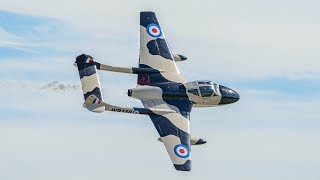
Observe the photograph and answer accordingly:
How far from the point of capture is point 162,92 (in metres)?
91.8

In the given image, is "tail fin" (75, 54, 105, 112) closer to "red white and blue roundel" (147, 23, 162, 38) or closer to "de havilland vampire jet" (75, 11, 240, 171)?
"de havilland vampire jet" (75, 11, 240, 171)

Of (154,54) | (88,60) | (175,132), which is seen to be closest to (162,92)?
(154,54)

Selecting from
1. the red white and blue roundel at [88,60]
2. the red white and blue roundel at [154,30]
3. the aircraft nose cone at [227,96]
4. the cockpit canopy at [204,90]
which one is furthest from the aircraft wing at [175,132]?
the red white and blue roundel at [154,30]

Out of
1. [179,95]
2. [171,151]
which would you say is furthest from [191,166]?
[179,95]

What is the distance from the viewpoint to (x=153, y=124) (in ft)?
288

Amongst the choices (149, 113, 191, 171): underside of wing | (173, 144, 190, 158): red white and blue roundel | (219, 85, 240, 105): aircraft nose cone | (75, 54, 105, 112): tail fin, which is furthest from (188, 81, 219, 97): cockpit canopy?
(75, 54, 105, 112): tail fin

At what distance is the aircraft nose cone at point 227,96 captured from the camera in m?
94.2

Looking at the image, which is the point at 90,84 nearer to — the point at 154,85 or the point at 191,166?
the point at 154,85

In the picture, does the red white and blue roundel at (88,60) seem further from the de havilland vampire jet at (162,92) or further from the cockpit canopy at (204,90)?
the cockpit canopy at (204,90)

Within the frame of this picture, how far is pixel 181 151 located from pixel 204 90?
1073 cm

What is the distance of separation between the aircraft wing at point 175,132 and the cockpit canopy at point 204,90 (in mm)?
3457

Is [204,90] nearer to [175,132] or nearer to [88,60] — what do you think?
[175,132]

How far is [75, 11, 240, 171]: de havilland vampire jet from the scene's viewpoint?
86.2 m

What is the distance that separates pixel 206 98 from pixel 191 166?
12.4m
